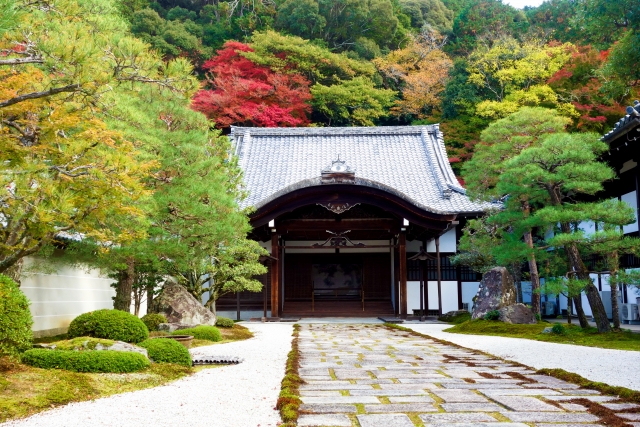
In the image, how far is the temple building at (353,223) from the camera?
1744cm

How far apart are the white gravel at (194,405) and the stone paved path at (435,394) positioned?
398 mm

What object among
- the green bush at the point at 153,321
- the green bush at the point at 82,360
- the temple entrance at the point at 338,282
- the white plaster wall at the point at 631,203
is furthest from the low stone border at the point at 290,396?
the temple entrance at the point at 338,282

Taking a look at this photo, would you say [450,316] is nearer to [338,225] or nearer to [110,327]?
[338,225]

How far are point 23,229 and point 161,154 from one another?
3.83 metres

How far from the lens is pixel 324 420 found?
424 centimetres

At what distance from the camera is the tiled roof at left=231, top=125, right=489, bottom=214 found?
20.6m

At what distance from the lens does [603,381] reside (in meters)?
5.86

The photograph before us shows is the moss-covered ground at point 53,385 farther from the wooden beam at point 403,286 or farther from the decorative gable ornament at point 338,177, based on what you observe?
the wooden beam at point 403,286

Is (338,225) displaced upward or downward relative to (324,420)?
upward

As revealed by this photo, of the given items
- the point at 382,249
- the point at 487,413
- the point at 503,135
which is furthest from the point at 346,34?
the point at 487,413

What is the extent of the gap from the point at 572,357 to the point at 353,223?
11.2 m

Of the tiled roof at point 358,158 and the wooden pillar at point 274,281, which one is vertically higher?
the tiled roof at point 358,158

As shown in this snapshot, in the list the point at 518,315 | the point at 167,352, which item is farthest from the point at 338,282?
the point at 167,352

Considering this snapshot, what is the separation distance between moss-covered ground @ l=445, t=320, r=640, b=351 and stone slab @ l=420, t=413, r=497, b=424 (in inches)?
226
